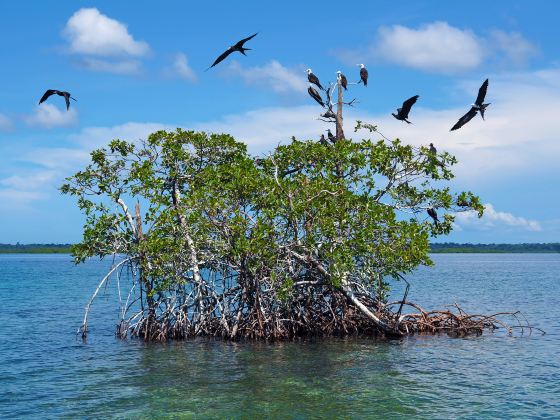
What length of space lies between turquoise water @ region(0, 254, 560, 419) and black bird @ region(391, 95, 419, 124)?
560cm

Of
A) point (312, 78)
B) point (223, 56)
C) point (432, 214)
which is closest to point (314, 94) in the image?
point (312, 78)

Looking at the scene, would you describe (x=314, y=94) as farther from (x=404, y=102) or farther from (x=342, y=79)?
(x=404, y=102)

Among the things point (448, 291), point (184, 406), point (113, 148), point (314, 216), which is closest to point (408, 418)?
point (184, 406)

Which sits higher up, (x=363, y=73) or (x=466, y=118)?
(x=363, y=73)

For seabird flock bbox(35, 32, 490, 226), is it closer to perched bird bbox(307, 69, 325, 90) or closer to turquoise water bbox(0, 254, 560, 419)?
perched bird bbox(307, 69, 325, 90)

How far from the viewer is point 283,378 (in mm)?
13891

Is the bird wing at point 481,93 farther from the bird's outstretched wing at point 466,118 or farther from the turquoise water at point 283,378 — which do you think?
the turquoise water at point 283,378

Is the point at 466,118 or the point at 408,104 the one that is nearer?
the point at 466,118

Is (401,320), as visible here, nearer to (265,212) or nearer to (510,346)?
(510,346)

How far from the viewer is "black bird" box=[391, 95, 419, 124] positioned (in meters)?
14.6

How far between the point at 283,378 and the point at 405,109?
21.0 ft

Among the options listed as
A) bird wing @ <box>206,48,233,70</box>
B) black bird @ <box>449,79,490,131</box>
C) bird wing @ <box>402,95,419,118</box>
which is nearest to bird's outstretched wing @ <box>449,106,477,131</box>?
black bird @ <box>449,79,490,131</box>

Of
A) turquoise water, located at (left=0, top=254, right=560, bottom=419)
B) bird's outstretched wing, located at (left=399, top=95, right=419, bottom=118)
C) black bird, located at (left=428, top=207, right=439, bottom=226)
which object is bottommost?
turquoise water, located at (left=0, top=254, right=560, bottom=419)

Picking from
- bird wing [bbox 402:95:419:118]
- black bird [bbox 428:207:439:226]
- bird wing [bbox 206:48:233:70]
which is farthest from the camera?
black bird [bbox 428:207:439:226]
